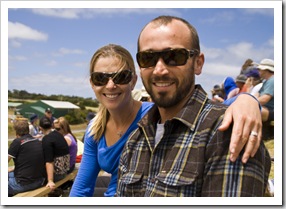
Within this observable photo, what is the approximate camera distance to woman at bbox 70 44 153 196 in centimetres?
236

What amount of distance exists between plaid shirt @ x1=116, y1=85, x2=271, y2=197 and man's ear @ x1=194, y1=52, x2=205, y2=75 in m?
0.09

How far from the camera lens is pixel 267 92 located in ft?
13.4

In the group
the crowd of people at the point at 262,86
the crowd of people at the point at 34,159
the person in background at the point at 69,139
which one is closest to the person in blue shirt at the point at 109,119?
the crowd of people at the point at 262,86

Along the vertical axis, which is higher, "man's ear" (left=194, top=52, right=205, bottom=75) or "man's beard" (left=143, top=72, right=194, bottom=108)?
"man's ear" (left=194, top=52, right=205, bottom=75)

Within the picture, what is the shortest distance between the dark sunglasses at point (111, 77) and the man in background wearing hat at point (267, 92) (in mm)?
1991

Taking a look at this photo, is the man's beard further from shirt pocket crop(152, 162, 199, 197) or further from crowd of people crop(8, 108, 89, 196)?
crowd of people crop(8, 108, 89, 196)

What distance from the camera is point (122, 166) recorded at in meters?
1.66

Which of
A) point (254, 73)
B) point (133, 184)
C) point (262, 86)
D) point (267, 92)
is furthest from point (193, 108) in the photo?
point (254, 73)

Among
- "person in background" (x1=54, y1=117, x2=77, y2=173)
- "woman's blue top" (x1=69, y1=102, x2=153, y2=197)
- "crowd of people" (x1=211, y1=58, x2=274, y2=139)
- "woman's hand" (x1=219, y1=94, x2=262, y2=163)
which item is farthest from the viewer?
"person in background" (x1=54, y1=117, x2=77, y2=173)

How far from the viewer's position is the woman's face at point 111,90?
2.38m

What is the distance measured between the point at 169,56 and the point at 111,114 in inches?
45.0

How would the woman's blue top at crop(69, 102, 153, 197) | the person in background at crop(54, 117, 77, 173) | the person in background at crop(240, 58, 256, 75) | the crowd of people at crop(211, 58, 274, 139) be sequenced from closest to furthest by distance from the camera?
the woman's blue top at crop(69, 102, 153, 197) < the crowd of people at crop(211, 58, 274, 139) < the person in background at crop(240, 58, 256, 75) < the person in background at crop(54, 117, 77, 173)

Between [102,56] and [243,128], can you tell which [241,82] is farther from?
[243,128]

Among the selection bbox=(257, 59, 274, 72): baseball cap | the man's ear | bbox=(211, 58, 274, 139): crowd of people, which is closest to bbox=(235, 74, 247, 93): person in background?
bbox=(211, 58, 274, 139): crowd of people
